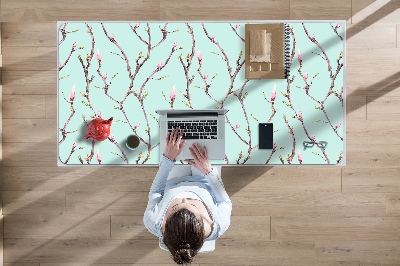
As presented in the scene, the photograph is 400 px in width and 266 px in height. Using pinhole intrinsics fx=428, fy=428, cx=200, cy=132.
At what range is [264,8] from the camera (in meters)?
2.76

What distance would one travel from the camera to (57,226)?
9.21ft

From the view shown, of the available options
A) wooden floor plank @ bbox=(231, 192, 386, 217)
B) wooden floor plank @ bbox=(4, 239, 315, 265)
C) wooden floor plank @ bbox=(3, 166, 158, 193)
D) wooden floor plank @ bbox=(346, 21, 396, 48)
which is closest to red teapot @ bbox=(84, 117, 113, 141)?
wooden floor plank @ bbox=(3, 166, 158, 193)

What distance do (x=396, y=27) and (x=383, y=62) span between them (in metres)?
0.24

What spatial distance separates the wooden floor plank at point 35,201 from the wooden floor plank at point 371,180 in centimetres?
186

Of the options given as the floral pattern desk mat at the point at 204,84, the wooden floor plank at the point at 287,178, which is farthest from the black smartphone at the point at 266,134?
the wooden floor plank at the point at 287,178

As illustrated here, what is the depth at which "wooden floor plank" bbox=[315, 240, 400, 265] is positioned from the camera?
9.16ft

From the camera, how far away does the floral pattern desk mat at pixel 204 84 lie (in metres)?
2.75

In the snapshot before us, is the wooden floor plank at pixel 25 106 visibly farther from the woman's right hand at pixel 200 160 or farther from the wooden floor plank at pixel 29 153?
the woman's right hand at pixel 200 160

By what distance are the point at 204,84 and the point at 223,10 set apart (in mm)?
494

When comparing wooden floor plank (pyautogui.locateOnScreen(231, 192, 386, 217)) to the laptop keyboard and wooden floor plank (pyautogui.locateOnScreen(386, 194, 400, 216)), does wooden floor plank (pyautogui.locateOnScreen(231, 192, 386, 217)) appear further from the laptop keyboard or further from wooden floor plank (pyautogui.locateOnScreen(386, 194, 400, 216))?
the laptop keyboard

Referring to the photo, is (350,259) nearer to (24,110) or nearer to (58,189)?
(58,189)

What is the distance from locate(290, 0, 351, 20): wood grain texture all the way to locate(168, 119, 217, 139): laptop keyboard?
0.92 m

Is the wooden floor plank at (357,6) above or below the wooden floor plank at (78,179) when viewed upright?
above

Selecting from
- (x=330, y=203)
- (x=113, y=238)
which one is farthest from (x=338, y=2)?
(x=113, y=238)
